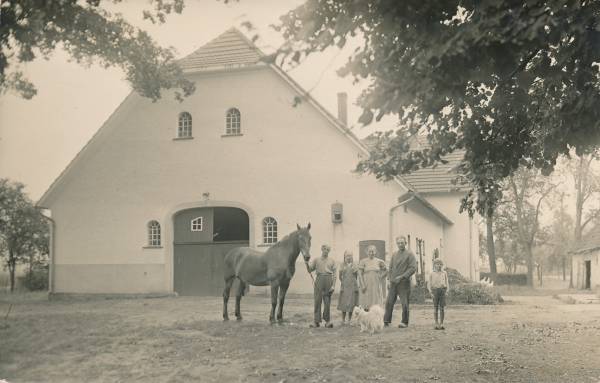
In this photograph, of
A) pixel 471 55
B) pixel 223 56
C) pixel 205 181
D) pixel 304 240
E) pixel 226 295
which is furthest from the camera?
pixel 205 181

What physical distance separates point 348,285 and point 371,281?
914mm

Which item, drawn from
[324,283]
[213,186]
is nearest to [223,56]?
[213,186]

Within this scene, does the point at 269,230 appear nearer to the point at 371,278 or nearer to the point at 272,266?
the point at 371,278

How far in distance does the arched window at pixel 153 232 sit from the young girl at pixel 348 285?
5.00m

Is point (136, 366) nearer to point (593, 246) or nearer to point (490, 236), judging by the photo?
point (593, 246)

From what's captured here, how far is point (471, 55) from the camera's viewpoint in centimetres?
603

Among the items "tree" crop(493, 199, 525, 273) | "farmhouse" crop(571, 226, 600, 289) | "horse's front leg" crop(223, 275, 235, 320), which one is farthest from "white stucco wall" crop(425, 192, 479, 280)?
"horse's front leg" crop(223, 275, 235, 320)

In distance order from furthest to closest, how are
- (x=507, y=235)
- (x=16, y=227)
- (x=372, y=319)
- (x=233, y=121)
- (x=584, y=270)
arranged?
1. (x=507, y=235)
2. (x=584, y=270)
3. (x=233, y=121)
4. (x=372, y=319)
5. (x=16, y=227)

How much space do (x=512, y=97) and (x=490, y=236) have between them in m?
24.8

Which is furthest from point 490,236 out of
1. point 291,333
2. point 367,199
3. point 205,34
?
point 205,34


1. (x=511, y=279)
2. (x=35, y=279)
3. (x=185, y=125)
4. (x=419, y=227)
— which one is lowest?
(x=511, y=279)

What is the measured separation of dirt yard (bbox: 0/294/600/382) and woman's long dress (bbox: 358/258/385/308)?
92 centimetres

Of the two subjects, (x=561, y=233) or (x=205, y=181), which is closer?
(x=205, y=181)

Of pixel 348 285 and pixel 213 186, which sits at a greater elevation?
pixel 213 186
